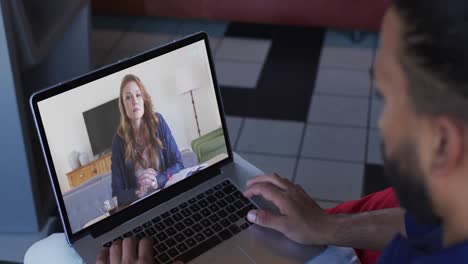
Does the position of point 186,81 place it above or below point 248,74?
above

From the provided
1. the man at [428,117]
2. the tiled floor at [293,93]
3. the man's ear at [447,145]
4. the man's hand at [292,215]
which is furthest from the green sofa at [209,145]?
the tiled floor at [293,93]

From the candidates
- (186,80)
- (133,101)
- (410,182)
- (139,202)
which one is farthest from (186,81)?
(410,182)

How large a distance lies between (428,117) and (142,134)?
1.92 ft

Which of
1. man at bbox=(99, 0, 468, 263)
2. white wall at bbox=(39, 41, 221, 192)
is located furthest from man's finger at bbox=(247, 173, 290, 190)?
man at bbox=(99, 0, 468, 263)

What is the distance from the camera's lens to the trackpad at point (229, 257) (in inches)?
41.5

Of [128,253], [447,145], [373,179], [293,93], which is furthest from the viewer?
[293,93]

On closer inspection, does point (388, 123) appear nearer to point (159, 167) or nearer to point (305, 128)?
point (159, 167)

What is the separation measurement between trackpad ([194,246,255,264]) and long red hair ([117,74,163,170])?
0.19 meters

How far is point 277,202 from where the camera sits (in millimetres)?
1100

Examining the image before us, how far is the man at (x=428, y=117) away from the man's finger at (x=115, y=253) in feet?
1.44

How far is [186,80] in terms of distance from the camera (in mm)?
1164

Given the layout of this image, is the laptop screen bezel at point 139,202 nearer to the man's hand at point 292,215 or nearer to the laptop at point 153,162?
the laptop at point 153,162

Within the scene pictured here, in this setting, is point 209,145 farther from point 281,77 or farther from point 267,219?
point 281,77

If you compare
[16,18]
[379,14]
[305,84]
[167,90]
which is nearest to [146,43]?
[305,84]
